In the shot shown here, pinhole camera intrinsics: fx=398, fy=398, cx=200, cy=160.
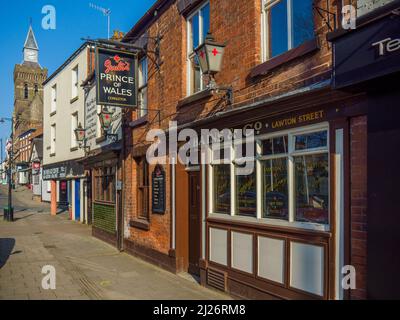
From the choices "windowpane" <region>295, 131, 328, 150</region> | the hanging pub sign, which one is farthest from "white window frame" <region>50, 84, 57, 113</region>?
"windowpane" <region>295, 131, 328, 150</region>

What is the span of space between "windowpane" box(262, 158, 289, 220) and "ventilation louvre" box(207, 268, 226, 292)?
159 centimetres

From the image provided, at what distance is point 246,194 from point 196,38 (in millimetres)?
3749

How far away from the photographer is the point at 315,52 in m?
5.05

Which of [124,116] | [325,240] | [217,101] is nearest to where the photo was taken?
[325,240]

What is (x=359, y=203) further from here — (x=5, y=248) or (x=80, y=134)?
(x=80, y=134)

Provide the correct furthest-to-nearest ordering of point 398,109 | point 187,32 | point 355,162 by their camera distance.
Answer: point 187,32
point 355,162
point 398,109

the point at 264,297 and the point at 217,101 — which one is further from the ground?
the point at 217,101

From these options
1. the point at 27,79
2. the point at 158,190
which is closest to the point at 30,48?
the point at 27,79

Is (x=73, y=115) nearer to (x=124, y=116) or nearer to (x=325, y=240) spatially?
(x=124, y=116)

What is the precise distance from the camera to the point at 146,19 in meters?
10.6

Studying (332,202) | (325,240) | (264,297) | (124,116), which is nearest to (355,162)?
(332,202)

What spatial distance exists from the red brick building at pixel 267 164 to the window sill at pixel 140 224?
0.47 meters

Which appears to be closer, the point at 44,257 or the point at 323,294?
the point at 323,294

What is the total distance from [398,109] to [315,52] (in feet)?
4.69
